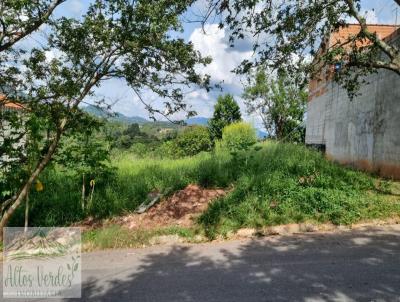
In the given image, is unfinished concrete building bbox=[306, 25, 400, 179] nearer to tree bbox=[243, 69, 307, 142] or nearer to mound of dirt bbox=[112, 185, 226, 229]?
mound of dirt bbox=[112, 185, 226, 229]

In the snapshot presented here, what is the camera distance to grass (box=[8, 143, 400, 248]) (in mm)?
7172

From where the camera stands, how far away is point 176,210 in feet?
26.1

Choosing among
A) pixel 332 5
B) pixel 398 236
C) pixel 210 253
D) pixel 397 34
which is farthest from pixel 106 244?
pixel 397 34

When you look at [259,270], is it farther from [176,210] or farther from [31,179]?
[31,179]

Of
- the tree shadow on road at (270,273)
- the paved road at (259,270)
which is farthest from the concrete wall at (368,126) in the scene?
the tree shadow on road at (270,273)

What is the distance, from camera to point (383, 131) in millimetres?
10398

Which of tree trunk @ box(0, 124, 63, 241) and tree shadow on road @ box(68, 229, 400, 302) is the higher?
tree trunk @ box(0, 124, 63, 241)

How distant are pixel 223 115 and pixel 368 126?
19.6 meters

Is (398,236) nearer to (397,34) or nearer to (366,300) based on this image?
(366,300)

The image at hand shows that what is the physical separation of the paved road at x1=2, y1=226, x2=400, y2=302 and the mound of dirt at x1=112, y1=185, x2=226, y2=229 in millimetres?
1073

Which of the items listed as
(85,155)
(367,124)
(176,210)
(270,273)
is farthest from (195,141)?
(270,273)

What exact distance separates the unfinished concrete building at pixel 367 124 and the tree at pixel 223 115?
12.9 meters

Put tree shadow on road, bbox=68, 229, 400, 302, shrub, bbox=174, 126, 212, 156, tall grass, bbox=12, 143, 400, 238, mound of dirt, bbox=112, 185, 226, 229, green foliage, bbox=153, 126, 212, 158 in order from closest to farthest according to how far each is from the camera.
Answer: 1. tree shadow on road, bbox=68, 229, 400, 302
2. tall grass, bbox=12, 143, 400, 238
3. mound of dirt, bbox=112, 185, 226, 229
4. green foliage, bbox=153, 126, 212, 158
5. shrub, bbox=174, 126, 212, 156

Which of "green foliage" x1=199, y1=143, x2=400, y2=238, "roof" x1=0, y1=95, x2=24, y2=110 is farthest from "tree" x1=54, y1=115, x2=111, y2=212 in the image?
"green foliage" x1=199, y1=143, x2=400, y2=238
